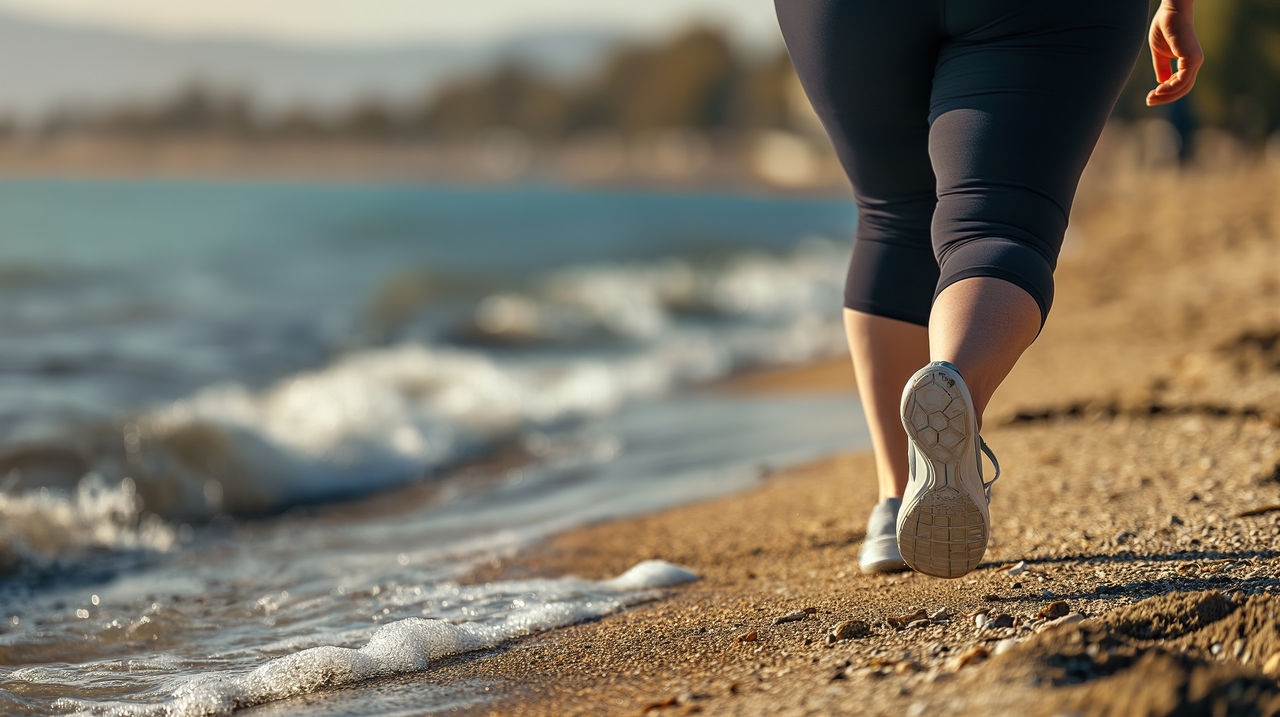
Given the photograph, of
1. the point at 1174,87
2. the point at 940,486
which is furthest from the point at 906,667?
the point at 1174,87

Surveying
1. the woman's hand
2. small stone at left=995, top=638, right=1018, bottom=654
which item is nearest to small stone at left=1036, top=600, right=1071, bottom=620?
small stone at left=995, top=638, right=1018, bottom=654

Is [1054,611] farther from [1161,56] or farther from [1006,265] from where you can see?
[1161,56]

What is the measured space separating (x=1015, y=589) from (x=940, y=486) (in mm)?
470

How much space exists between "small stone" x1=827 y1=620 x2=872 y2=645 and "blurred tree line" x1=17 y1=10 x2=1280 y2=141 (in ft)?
272

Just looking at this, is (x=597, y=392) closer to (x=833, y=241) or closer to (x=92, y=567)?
(x=92, y=567)

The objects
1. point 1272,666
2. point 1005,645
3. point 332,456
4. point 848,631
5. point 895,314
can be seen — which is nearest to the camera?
point 1272,666

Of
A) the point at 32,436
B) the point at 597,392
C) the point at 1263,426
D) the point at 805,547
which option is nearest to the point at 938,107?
the point at 805,547

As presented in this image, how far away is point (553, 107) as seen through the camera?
108 metres

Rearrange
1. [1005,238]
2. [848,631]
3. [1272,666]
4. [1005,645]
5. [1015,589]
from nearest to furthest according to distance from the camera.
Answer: [1272,666] → [1005,645] → [1005,238] → [848,631] → [1015,589]

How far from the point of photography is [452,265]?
17.5 meters

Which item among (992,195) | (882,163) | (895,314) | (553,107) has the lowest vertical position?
(895,314)

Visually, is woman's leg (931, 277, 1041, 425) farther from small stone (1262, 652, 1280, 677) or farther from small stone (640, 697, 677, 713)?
small stone (640, 697, 677, 713)

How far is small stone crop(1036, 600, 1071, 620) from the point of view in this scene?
5.67ft

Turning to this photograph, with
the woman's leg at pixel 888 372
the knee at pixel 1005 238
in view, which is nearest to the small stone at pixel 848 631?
the woman's leg at pixel 888 372
